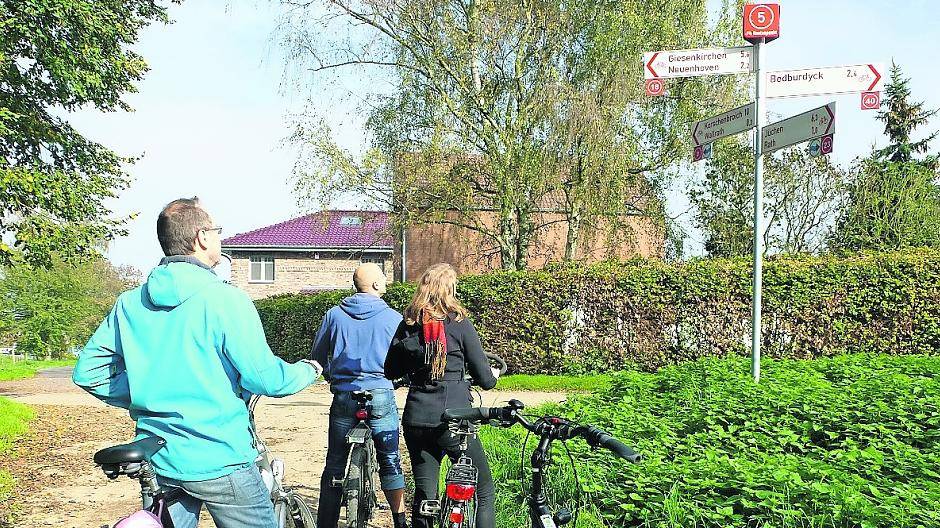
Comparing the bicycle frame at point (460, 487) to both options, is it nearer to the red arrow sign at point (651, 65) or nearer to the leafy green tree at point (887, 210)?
the red arrow sign at point (651, 65)

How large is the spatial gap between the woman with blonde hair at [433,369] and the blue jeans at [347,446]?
89 centimetres

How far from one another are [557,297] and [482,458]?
14.6 m

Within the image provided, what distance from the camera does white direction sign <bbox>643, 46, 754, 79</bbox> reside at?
880cm

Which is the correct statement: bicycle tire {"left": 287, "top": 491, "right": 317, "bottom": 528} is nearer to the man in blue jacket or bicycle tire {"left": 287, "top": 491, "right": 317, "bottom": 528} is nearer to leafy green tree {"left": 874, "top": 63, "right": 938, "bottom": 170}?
the man in blue jacket

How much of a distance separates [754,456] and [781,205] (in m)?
23.6

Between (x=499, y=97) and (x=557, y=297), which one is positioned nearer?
(x=557, y=297)

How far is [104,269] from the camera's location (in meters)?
64.6

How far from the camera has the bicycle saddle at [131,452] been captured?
110 inches

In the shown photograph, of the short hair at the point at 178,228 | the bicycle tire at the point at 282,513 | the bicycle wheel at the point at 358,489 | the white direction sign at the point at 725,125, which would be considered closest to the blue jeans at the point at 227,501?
the bicycle tire at the point at 282,513

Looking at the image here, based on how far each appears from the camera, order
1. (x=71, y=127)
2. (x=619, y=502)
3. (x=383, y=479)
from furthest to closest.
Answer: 1. (x=71, y=127)
2. (x=383, y=479)
3. (x=619, y=502)

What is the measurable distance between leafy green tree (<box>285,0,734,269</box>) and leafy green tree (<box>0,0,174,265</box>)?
5127 millimetres

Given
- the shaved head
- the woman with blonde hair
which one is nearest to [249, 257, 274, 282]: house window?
the shaved head

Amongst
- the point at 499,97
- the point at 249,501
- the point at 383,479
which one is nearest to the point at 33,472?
the point at 383,479

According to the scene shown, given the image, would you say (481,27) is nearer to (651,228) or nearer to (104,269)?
(651,228)
